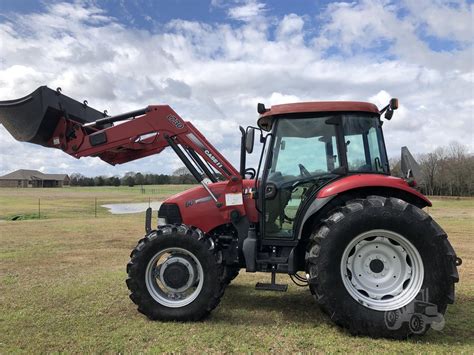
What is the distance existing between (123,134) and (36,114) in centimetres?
114

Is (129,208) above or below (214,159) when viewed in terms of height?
below

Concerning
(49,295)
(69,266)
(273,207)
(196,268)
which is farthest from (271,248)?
(69,266)

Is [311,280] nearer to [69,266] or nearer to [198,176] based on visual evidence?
[198,176]

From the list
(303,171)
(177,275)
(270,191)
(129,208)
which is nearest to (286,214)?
(270,191)

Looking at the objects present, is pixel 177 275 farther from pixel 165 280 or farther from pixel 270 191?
pixel 270 191

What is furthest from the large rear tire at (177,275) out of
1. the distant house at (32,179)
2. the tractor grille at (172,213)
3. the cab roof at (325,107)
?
the distant house at (32,179)

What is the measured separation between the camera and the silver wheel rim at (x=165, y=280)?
5406 mm

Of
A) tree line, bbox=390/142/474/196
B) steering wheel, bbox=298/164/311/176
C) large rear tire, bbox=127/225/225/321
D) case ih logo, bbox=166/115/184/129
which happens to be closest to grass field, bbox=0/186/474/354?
large rear tire, bbox=127/225/225/321

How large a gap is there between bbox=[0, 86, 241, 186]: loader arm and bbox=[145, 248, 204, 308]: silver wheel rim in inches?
44.0

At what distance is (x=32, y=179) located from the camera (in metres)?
119

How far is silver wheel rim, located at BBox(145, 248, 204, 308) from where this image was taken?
5.41 metres

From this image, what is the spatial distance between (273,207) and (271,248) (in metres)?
0.52

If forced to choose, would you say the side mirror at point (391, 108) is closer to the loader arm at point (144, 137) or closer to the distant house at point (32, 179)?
the loader arm at point (144, 137)

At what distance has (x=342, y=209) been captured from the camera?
494 cm
